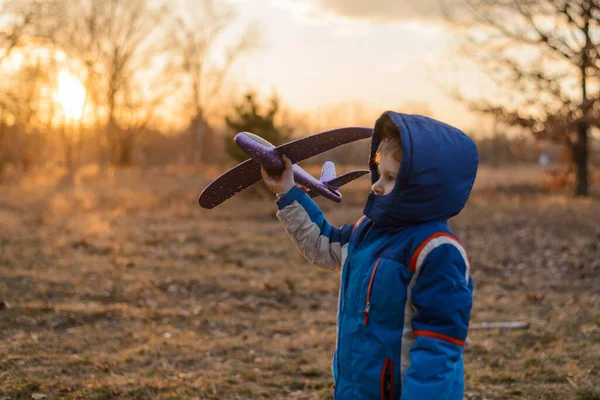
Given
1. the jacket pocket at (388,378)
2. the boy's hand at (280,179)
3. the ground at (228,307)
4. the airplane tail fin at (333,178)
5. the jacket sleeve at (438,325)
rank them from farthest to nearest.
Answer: the ground at (228,307), the airplane tail fin at (333,178), the boy's hand at (280,179), the jacket pocket at (388,378), the jacket sleeve at (438,325)

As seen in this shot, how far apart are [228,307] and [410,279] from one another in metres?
5.11

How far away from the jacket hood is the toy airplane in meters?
0.43

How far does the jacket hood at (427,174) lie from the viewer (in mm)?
2039

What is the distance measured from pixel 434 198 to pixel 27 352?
4230 mm

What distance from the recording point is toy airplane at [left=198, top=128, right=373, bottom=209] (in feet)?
7.95

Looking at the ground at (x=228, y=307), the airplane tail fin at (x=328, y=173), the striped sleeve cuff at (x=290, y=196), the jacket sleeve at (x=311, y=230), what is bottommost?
the ground at (x=228, y=307)

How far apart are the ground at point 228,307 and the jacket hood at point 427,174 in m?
2.68

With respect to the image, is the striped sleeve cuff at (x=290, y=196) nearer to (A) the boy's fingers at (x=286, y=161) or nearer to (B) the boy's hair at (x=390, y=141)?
(A) the boy's fingers at (x=286, y=161)

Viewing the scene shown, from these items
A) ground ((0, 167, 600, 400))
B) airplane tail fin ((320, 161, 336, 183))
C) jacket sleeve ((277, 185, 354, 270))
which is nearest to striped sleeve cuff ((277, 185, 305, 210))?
jacket sleeve ((277, 185, 354, 270))

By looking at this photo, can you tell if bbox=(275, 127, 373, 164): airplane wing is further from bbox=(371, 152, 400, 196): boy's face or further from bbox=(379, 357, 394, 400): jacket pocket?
bbox=(379, 357, 394, 400): jacket pocket

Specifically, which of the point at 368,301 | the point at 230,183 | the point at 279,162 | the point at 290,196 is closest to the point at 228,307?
the point at 230,183

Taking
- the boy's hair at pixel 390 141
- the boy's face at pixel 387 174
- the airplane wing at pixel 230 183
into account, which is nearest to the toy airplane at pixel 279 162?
the airplane wing at pixel 230 183

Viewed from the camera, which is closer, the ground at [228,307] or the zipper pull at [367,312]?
the zipper pull at [367,312]

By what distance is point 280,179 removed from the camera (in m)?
2.56
